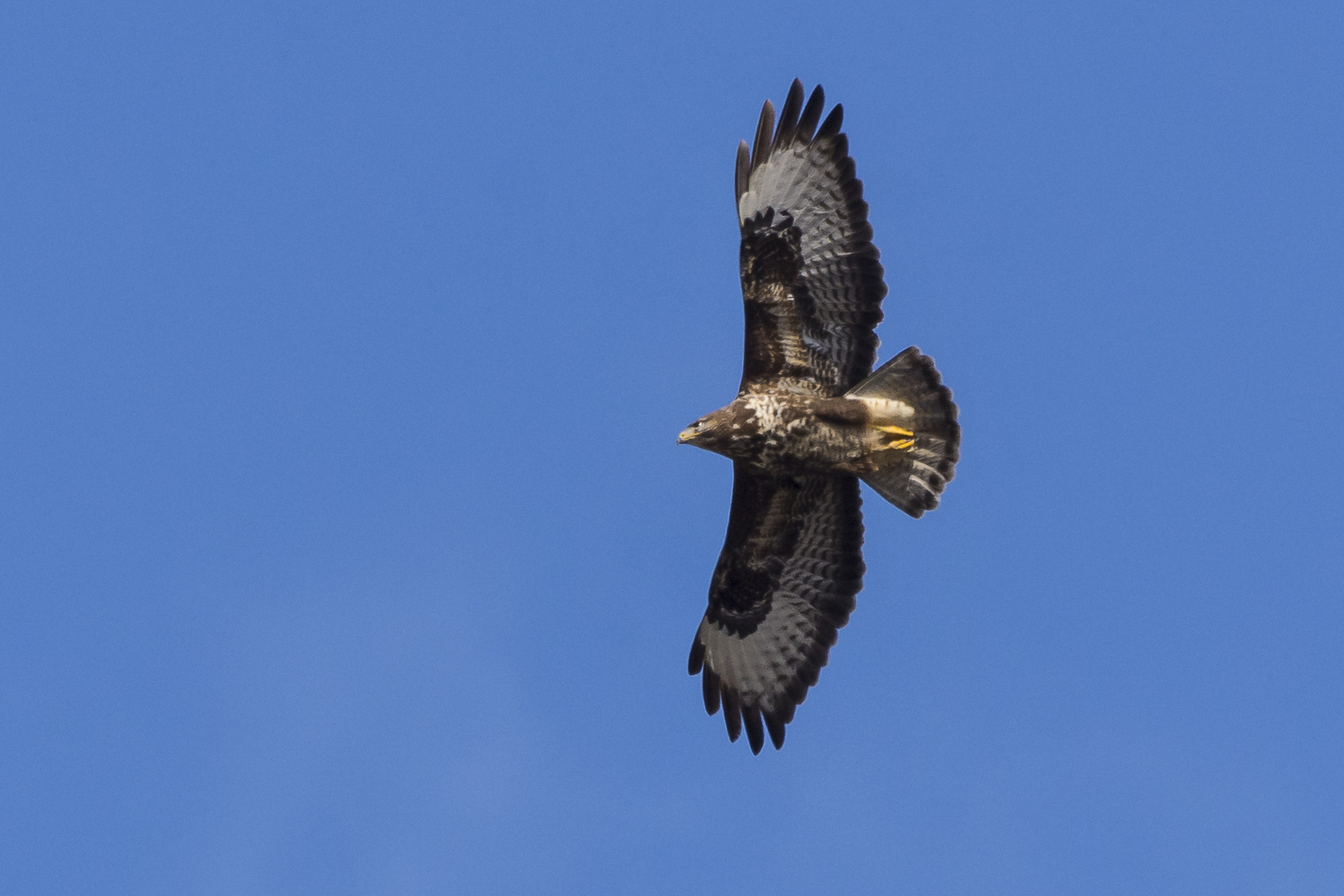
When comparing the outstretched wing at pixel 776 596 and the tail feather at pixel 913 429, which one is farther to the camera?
the outstretched wing at pixel 776 596

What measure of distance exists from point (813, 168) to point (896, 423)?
1873 millimetres

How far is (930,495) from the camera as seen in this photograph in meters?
13.0

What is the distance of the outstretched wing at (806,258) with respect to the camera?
1274 centimetres

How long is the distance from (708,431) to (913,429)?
145cm

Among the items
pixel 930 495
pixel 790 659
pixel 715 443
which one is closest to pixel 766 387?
pixel 715 443

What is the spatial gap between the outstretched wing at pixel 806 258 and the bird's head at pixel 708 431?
38cm

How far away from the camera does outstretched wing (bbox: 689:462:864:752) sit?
13.6m

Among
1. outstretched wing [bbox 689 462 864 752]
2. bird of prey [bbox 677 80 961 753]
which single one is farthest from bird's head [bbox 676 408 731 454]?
outstretched wing [bbox 689 462 864 752]

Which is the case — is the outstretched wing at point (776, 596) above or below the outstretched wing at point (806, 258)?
below

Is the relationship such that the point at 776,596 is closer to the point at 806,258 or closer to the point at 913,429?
the point at 913,429

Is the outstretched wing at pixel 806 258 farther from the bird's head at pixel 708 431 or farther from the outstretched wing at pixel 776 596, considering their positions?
the outstretched wing at pixel 776 596

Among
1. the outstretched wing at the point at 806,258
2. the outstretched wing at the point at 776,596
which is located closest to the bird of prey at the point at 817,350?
the outstretched wing at the point at 806,258

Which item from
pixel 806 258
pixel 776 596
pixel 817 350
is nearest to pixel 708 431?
pixel 817 350

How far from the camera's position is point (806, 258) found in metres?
12.8
